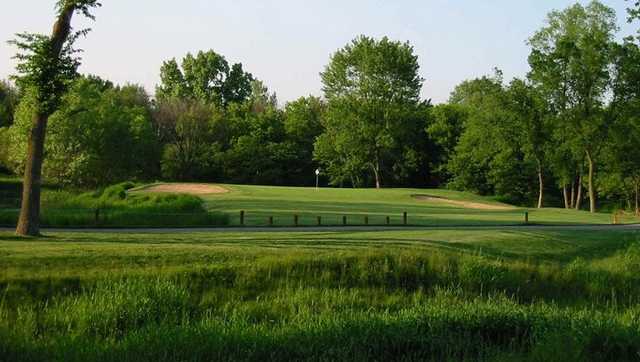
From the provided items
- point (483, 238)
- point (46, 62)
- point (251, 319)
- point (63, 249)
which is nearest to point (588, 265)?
point (483, 238)

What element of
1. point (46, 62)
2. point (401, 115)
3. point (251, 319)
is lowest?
point (251, 319)

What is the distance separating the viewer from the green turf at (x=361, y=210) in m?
35.6

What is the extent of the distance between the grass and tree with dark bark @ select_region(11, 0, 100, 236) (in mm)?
1286

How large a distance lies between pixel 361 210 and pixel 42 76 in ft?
83.0

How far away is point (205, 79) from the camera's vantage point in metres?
110

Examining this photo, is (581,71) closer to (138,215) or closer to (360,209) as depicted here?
(360,209)

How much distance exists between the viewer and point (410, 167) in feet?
258

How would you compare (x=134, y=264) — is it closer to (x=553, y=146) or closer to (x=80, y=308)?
(x=80, y=308)

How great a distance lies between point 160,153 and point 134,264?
62999mm

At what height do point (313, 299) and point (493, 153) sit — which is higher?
point (493, 153)

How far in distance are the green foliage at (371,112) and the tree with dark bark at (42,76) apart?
54742mm

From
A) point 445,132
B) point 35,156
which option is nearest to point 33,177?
point 35,156

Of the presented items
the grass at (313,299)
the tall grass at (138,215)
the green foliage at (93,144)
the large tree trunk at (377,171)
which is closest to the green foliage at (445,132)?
the large tree trunk at (377,171)

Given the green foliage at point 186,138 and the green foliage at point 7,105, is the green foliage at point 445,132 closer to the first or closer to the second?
the green foliage at point 186,138
